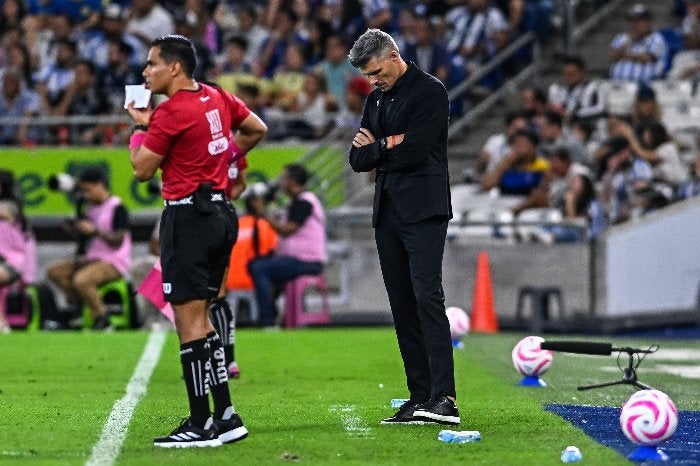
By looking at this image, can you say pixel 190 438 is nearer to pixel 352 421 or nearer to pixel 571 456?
pixel 352 421

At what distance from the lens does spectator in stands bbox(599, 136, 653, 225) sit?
20.0 m

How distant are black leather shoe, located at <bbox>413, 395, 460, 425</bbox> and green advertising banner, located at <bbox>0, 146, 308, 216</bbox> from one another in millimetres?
13540

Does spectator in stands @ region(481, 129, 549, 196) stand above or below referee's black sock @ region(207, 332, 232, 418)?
above

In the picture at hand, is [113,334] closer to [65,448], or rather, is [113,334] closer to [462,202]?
[462,202]

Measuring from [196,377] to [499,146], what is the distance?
14092 mm

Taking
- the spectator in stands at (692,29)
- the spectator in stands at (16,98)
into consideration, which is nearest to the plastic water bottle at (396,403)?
the spectator in stands at (692,29)

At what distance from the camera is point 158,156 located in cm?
806

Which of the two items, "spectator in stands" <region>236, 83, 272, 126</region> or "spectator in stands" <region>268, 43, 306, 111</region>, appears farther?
"spectator in stands" <region>268, 43, 306, 111</region>

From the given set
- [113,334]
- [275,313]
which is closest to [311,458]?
[113,334]

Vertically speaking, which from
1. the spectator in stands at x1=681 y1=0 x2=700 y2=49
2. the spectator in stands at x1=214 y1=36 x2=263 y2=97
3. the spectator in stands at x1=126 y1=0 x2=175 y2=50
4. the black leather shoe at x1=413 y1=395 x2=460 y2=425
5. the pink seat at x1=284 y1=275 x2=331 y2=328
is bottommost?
the black leather shoe at x1=413 y1=395 x2=460 y2=425

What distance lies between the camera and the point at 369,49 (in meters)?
8.79

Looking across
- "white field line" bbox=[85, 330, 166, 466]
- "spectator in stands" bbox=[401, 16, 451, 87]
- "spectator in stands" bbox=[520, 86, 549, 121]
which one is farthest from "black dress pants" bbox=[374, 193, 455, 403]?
"spectator in stands" bbox=[401, 16, 451, 87]

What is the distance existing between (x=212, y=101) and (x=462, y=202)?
43.0ft

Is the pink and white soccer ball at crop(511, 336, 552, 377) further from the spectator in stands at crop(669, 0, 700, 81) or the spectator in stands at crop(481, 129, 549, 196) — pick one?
the spectator in stands at crop(669, 0, 700, 81)
